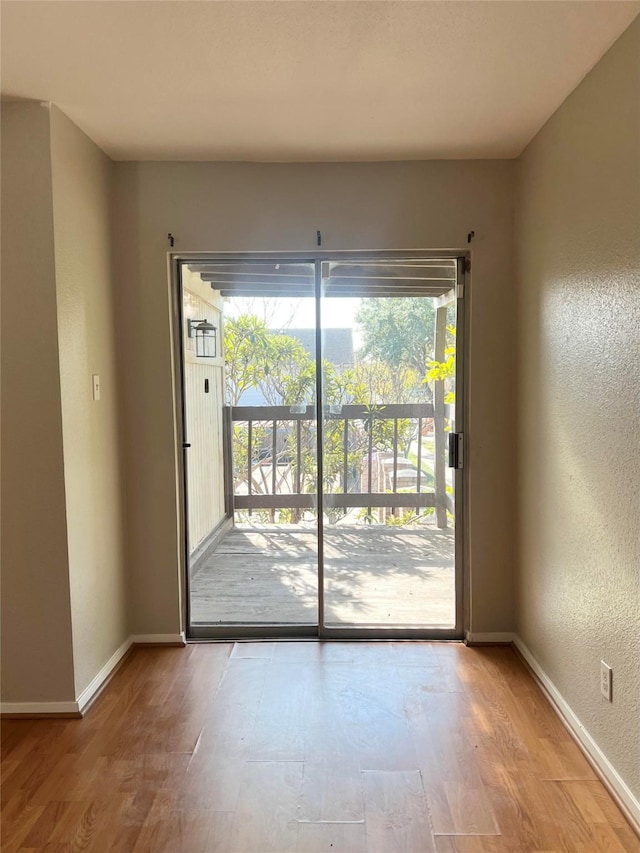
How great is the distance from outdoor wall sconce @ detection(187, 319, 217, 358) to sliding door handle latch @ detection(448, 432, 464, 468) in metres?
1.37

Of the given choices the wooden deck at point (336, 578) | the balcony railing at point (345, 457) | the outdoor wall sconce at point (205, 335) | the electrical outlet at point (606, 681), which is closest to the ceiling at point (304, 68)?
the outdoor wall sconce at point (205, 335)

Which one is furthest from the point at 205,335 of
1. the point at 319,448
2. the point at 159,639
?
the point at 159,639

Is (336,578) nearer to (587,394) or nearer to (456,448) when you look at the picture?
(456,448)

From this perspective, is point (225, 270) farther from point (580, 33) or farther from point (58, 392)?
point (580, 33)

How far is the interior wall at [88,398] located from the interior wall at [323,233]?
0.14m

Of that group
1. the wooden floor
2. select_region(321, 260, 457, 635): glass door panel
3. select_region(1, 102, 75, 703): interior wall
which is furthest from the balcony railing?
select_region(1, 102, 75, 703): interior wall

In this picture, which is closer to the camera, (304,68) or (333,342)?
(304,68)

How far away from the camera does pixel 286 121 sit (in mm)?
2393

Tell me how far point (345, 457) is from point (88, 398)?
133cm

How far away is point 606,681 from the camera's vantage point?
1.95 metres

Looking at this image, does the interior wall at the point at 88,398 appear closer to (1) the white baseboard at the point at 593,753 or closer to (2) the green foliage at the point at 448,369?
(2) the green foliage at the point at 448,369

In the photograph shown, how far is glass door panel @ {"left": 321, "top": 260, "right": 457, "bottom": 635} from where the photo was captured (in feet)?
9.77

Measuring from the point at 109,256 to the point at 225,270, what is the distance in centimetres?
→ 58

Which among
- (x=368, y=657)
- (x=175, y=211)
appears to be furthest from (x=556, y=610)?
(x=175, y=211)
